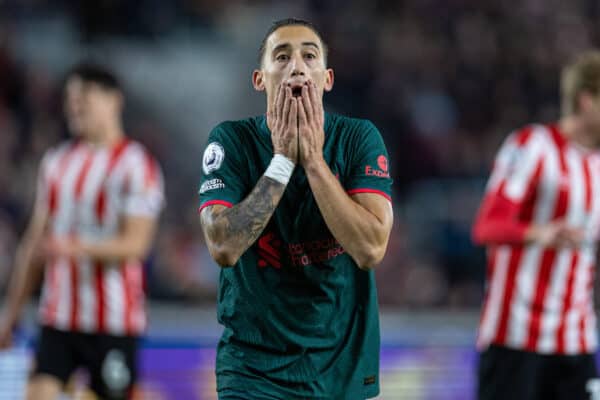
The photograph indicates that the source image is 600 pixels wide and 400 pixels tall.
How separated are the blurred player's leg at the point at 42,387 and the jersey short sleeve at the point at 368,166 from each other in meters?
2.80

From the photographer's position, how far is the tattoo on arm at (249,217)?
9.71 ft

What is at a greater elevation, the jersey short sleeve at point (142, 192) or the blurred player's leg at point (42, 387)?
the jersey short sleeve at point (142, 192)

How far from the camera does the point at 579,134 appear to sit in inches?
189

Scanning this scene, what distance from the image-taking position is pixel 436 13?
1291 centimetres

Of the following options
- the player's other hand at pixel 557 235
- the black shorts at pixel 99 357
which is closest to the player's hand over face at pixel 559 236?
the player's other hand at pixel 557 235

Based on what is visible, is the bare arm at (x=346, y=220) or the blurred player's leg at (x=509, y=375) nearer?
the bare arm at (x=346, y=220)

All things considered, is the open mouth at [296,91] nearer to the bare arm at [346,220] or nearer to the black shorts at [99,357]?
the bare arm at [346,220]

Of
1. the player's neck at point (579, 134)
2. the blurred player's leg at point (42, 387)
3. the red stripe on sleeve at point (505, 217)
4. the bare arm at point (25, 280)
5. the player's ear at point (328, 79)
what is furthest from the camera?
the bare arm at point (25, 280)

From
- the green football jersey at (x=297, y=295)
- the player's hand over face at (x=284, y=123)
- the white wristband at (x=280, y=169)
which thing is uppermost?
the player's hand over face at (x=284, y=123)

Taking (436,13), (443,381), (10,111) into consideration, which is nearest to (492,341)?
(443,381)

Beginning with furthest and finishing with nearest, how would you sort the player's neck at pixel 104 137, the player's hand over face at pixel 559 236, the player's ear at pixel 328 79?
the player's neck at pixel 104 137 < the player's hand over face at pixel 559 236 < the player's ear at pixel 328 79

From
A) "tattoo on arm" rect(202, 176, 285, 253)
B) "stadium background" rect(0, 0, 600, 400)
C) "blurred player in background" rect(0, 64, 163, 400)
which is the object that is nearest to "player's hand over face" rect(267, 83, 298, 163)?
"tattoo on arm" rect(202, 176, 285, 253)

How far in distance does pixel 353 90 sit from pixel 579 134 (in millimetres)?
7150

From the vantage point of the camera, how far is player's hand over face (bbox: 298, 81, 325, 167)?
9.71 feet
